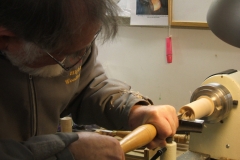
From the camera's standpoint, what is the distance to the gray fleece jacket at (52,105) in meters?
0.61

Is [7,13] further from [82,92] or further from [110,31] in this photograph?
[82,92]

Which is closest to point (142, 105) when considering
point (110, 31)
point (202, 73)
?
point (110, 31)

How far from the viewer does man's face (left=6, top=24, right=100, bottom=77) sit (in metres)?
0.70

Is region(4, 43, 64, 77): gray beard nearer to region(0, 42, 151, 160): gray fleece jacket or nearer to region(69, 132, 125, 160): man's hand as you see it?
region(0, 42, 151, 160): gray fleece jacket

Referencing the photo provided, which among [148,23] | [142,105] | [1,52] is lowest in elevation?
[142,105]

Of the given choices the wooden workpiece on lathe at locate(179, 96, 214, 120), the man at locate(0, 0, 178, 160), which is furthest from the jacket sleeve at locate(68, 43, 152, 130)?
the wooden workpiece on lathe at locate(179, 96, 214, 120)

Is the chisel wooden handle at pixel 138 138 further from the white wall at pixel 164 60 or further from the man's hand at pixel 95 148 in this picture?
the white wall at pixel 164 60

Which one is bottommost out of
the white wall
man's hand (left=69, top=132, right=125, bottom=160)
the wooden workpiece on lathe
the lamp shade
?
man's hand (left=69, top=132, right=125, bottom=160)

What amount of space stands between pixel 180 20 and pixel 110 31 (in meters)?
0.77

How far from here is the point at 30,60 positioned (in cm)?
73

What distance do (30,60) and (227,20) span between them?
0.46 metres

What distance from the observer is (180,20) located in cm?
147

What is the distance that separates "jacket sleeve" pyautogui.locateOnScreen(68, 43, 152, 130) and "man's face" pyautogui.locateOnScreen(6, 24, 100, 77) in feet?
0.77

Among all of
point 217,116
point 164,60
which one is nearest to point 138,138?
point 217,116
